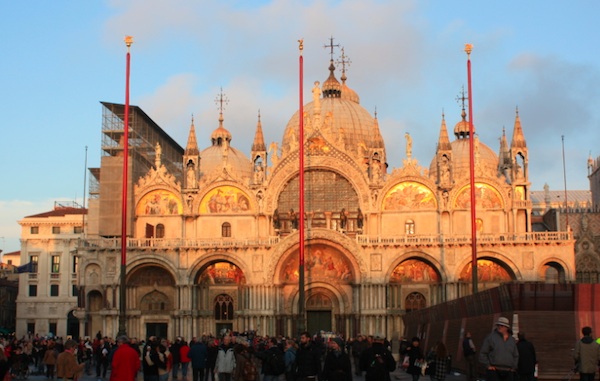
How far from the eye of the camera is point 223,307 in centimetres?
6794

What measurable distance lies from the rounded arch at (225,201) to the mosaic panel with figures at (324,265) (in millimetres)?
5478

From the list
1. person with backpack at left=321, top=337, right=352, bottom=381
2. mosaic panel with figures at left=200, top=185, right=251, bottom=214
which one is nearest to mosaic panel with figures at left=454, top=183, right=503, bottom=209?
mosaic panel with figures at left=200, top=185, right=251, bottom=214

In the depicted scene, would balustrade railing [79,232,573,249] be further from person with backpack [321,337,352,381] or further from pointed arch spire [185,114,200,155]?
person with backpack [321,337,352,381]

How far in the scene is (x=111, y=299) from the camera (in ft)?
219

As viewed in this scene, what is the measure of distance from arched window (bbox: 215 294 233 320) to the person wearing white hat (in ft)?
164

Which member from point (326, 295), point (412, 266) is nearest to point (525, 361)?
point (412, 266)

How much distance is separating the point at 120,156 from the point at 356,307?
21419 mm

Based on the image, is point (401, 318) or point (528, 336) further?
point (401, 318)

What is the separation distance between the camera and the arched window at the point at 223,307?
6788cm

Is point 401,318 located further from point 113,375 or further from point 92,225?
point 113,375

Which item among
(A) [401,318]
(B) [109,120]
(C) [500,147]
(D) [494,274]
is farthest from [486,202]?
(B) [109,120]

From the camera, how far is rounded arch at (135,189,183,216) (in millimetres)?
69438

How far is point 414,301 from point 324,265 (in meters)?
6.58

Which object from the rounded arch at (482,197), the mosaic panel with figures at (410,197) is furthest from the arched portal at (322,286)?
the rounded arch at (482,197)
